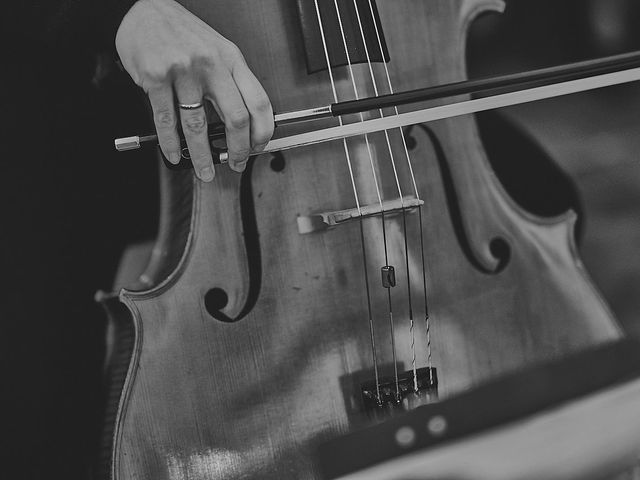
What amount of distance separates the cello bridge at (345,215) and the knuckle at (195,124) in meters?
0.16

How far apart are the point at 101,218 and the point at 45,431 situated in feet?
1.02

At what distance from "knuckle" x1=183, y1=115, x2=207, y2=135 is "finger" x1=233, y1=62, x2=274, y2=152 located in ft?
0.13

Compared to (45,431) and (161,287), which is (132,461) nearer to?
(161,287)

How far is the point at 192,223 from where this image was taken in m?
0.64

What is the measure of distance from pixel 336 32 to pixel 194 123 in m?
0.23

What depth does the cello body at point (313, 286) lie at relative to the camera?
611 mm

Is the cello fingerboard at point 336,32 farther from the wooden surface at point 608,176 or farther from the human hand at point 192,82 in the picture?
the wooden surface at point 608,176

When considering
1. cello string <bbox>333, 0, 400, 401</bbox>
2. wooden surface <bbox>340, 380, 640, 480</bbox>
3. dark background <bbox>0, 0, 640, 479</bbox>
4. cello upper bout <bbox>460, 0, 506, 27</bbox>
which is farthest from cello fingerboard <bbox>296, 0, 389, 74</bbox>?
wooden surface <bbox>340, 380, 640, 480</bbox>

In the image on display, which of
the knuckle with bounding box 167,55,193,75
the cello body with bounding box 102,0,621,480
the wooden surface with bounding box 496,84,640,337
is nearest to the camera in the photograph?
the knuckle with bounding box 167,55,193,75

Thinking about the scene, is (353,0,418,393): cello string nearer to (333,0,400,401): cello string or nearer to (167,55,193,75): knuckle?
(333,0,400,401): cello string

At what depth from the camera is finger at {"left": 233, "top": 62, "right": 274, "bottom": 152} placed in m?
0.53

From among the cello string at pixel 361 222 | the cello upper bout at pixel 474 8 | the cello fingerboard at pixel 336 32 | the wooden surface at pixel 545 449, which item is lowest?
the wooden surface at pixel 545 449

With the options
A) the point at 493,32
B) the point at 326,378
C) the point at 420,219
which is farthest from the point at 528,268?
the point at 493,32

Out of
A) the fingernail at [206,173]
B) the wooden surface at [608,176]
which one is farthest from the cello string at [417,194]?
the wooden surface at [608,176]
